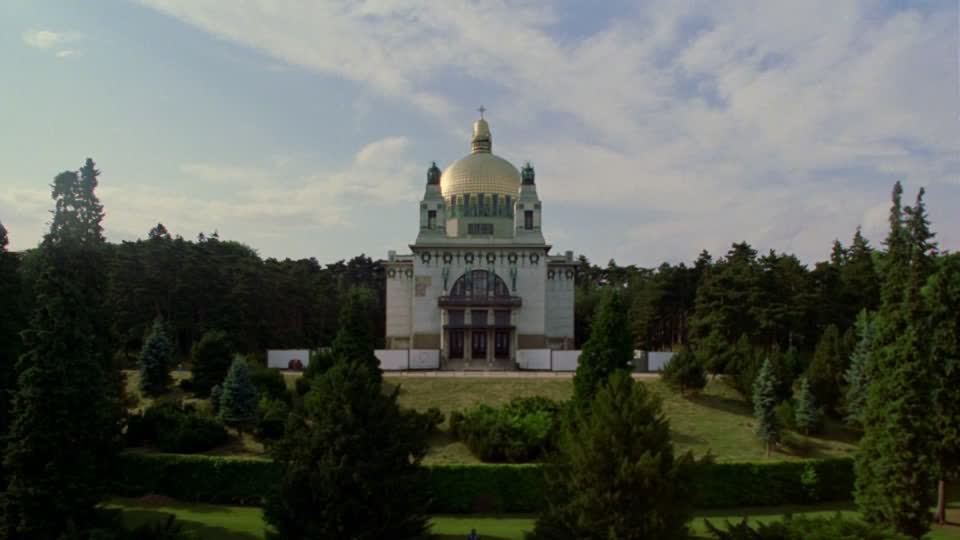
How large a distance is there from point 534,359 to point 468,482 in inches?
1095

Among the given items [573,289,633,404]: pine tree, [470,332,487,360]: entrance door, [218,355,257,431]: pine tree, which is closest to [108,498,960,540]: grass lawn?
[218,355,257,431]: pine tree

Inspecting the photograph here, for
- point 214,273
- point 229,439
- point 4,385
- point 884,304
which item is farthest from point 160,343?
point 884,304

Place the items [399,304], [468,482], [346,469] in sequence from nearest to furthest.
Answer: [346,469] → [468,482] → [399,304]

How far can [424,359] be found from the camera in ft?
186

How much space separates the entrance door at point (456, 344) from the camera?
195 feet

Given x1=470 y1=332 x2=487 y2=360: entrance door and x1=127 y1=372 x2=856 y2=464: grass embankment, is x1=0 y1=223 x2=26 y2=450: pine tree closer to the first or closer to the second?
x1=127 y1=372 x2=856 y2=464: grass embankment

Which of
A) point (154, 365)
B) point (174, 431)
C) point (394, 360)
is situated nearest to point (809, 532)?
point (174, 431)

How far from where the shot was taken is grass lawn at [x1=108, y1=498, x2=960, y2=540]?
2527cm

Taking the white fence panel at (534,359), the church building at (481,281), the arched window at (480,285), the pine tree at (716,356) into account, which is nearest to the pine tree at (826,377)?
the pine tree at (716,356)

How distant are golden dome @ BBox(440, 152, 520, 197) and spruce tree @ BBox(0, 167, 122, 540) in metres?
45.6

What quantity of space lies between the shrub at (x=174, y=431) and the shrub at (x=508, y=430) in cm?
1089

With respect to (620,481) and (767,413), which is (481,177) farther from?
(620,481)

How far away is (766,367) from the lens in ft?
125

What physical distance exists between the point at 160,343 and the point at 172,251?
15.6 meters
